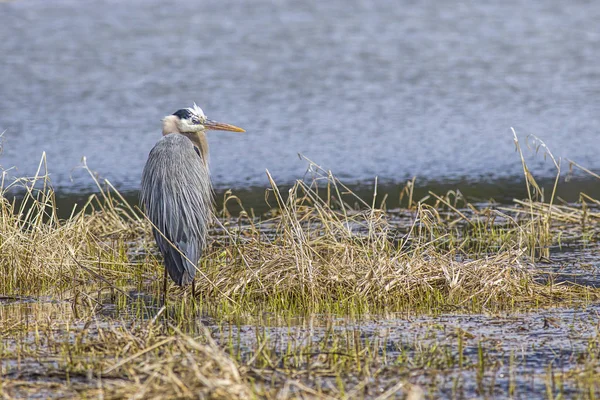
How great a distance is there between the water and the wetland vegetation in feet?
7.20

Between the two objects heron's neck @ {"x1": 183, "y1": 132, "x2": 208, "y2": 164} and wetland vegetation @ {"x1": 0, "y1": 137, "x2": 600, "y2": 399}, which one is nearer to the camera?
wetland vegetation @ {"x1": 0, "y1": 137, "x2": 600, "y2": 399}

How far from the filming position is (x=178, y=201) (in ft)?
22.3

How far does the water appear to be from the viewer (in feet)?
41.1

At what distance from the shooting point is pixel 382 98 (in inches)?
633

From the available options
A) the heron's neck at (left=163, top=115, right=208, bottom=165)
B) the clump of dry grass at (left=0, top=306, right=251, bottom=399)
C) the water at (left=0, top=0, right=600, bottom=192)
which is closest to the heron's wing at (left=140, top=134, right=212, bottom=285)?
the heron's neck at (left=163, top=115, right=208, bottom=165)

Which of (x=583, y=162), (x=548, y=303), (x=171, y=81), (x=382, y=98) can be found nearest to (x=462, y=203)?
(x=583, y=162)

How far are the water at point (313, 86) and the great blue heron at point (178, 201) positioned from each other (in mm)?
2300

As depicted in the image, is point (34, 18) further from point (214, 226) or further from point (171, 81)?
point (214, 226)

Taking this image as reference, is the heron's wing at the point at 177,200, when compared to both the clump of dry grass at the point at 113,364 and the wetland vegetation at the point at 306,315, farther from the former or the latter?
the clump of dry grass at the point at 113,364

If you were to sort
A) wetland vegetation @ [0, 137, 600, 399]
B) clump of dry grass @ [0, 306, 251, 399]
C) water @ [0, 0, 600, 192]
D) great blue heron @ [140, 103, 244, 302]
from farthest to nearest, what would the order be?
water @ [0, 0, 600, 192] < great blue heron @ [140, 103, 244, 302] < wetland vegetation @ [0, 137, 600, 399] < clump of dry grass @ [0, 306, 251, 399]

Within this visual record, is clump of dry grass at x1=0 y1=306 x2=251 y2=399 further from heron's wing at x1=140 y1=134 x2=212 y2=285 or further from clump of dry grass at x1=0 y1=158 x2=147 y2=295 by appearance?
clump of dry grass at x1=0 y1=158 x2=147 y2=295

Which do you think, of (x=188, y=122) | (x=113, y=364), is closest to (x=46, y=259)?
(x=188, y=122)

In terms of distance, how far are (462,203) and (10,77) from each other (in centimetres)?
1105

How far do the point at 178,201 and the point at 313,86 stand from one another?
34.8ft
